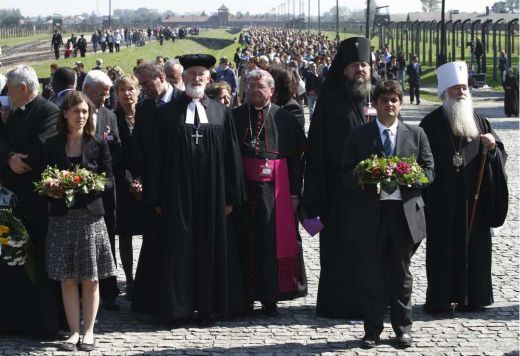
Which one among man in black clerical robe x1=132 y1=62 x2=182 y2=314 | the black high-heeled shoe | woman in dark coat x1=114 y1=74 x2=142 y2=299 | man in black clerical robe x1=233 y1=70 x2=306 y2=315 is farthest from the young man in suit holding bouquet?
woman in dark coat x1=114 y1=74 x2=142 y2=299

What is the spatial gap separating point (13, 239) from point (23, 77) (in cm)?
129

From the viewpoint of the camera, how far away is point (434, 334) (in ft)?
25.3

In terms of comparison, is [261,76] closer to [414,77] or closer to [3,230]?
[3,230]

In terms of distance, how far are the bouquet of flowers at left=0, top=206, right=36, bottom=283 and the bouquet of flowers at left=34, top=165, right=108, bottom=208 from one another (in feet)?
1.35

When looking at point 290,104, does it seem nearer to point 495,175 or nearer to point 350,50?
point 350,50

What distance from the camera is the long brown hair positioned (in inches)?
287

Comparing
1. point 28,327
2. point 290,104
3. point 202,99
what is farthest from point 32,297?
point 290,104

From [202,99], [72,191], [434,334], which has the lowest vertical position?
[434,334]

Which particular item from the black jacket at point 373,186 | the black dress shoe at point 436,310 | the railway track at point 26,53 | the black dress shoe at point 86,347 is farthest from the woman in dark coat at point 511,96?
the railway track at point 26,53

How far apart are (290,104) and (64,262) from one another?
2.77 m

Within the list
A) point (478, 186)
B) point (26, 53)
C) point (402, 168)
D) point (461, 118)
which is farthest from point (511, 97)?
point (26, 53)

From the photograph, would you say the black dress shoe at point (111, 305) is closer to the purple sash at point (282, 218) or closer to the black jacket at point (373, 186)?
the purple sash at point (282, 218)

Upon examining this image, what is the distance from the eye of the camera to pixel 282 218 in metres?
8.51

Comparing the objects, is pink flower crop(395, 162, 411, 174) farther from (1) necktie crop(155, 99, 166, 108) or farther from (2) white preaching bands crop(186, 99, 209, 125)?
(1) necktie crop(155, 99, 166, 108)
